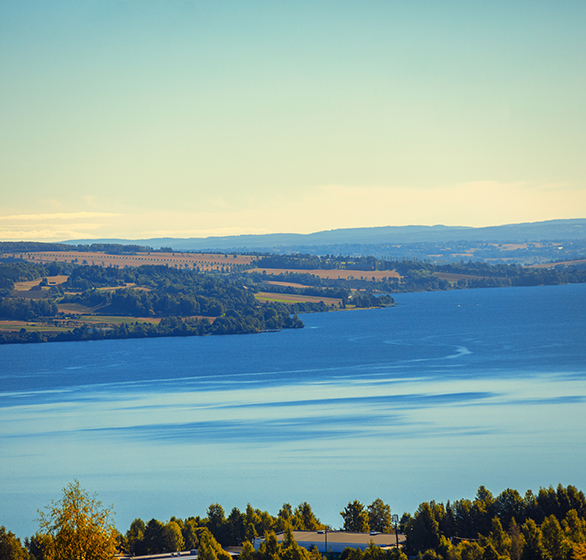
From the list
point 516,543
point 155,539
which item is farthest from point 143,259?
point 516,543

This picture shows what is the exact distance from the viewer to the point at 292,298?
148 meters

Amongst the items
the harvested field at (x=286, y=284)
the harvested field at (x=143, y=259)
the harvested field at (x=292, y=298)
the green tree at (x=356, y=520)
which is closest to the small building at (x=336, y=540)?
the green tree at (x=356, y=520)

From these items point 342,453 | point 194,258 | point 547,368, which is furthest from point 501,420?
point 194,258

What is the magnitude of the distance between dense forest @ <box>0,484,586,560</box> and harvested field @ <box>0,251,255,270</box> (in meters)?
141

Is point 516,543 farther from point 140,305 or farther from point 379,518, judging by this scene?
point 140,305

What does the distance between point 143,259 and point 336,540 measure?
158 meters

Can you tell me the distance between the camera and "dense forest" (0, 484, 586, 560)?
23797 millimetres

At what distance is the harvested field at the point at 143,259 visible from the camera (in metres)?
Result: 170

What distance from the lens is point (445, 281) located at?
7805 inches

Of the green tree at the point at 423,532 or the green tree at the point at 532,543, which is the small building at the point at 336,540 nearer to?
the green tree at the point at 423,532

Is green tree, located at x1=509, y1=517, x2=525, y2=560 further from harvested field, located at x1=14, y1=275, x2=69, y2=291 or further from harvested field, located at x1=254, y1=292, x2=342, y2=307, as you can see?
harvested field, located at x1=14, y1=275, x2=69, y2=291

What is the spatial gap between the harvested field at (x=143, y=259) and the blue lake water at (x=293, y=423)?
7394 cm

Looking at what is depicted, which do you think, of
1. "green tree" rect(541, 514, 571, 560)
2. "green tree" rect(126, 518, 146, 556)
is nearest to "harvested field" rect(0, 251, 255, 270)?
"green tree" rect(126, 518, 146, 556)

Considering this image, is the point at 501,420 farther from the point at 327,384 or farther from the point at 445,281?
the point at 445,281
